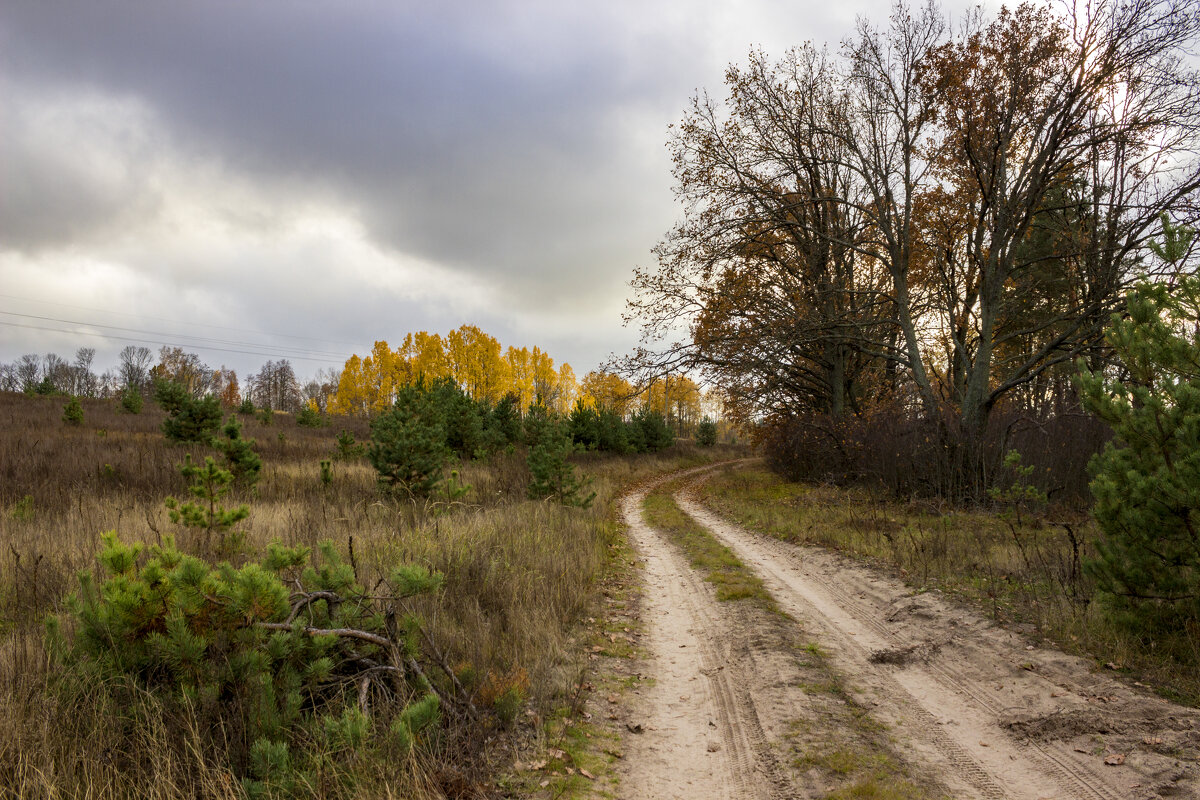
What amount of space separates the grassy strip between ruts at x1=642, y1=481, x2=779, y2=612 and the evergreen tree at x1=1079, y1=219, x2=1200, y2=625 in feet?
10.3

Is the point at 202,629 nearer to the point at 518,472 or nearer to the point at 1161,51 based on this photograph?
the point at 518,472

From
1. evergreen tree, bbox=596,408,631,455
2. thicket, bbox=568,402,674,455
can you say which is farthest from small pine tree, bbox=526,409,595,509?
evergreen tree, bbox=596,408,631,455

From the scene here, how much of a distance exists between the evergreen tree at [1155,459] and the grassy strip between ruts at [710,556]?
3.14 meters

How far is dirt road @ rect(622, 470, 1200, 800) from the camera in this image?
310 cm

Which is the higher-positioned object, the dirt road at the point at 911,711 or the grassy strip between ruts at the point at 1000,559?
the grassy strip between ruts at the point at 1000,559

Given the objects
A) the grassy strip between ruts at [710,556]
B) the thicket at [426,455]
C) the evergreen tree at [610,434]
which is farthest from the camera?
the evergreen tree at [610,434]

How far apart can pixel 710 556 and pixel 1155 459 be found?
6.02m

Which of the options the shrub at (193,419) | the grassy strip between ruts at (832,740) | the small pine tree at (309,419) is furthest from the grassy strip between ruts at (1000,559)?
the small pine tree at (309,419)

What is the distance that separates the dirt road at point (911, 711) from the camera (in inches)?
122

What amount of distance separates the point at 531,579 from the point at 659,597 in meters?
1.74

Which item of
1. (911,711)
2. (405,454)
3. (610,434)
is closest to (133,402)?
(610,434)

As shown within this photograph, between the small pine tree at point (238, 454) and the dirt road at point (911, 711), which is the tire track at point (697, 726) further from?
the small pine tree at point (238, 454)

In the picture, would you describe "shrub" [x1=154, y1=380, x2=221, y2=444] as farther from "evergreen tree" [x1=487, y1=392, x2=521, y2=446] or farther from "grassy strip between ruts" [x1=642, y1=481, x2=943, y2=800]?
"grassy strip between ruts" [x1=642, y1=481, x2=943, y2=800]

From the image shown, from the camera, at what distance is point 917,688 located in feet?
14.1
